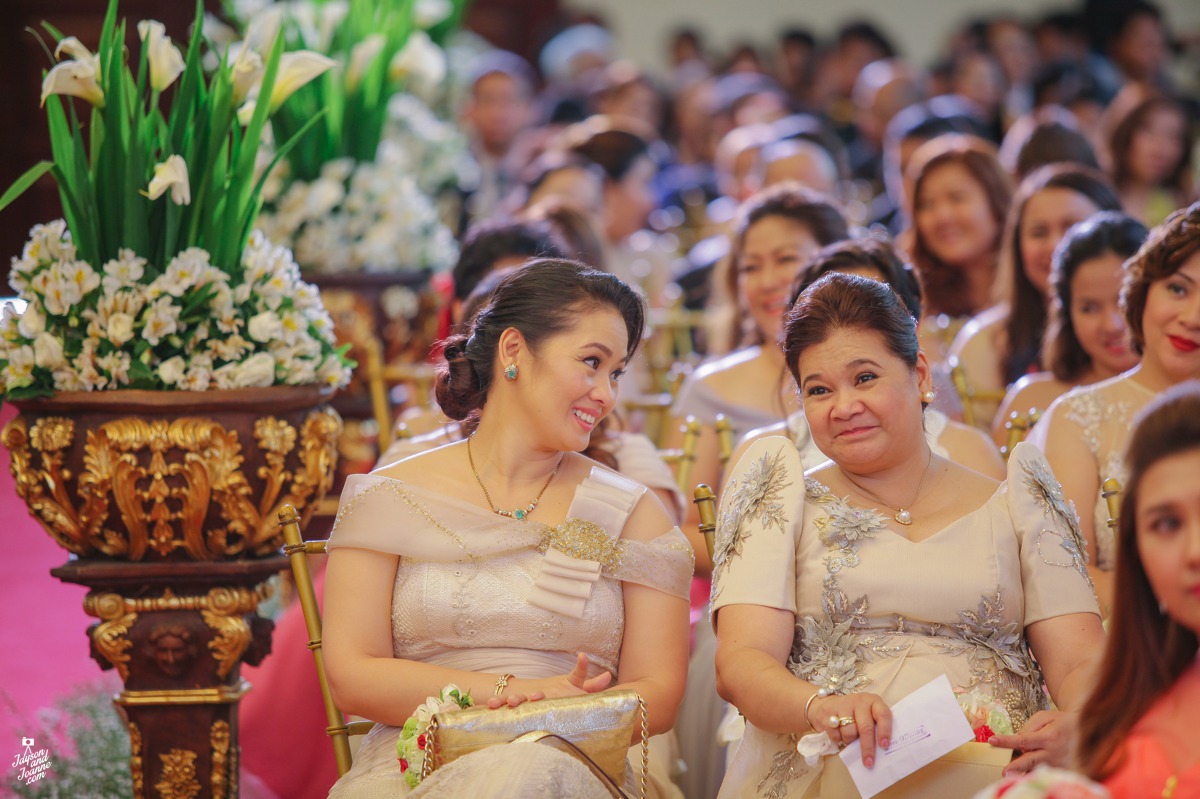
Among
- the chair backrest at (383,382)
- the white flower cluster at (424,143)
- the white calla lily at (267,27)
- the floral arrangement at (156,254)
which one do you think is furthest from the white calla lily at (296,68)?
the white flower cluster at (424,143)

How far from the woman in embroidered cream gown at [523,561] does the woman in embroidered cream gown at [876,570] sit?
178 millimetres

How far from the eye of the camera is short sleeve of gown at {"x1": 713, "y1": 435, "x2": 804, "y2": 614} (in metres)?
2.52

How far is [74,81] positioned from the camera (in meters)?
2.94

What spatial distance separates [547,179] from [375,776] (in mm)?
3878

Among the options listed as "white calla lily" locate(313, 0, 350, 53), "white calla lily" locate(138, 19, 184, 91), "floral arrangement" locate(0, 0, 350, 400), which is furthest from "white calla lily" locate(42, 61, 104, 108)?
"white calla lily" locate(313, 0, 350, 53)

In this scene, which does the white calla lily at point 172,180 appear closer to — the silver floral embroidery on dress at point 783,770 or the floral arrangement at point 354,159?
the silver floral embroidery on dress at point 783,770

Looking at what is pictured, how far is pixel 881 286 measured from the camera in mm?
2625

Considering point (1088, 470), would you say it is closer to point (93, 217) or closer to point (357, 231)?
point (93, 217)

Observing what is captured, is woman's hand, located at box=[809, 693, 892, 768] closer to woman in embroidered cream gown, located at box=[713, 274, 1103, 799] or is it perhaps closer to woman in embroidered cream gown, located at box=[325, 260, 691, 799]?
woman in embroidered cream gown, located at box=[713, 274, 1103, 799]

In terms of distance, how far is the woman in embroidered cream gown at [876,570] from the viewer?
2498 millimetres

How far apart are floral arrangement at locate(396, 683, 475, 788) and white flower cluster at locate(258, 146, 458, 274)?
2.78 meters

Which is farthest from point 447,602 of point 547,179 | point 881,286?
point 547,179

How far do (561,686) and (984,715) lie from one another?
706 mm

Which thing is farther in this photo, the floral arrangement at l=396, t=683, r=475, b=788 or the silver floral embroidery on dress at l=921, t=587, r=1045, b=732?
the silver floral embroidery on dress at l=921, t=587, r=1045, b=732
